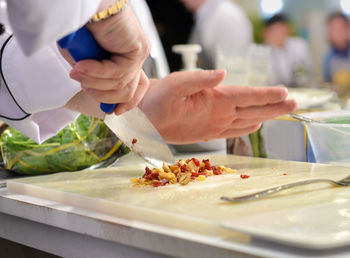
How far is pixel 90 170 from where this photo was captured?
3.95ft

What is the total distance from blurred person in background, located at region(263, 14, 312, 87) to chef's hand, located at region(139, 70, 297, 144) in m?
6.95

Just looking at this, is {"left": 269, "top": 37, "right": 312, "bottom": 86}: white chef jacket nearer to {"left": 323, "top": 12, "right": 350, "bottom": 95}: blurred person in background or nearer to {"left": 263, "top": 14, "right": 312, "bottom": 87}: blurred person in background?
{"left": 263, "top": 14, "right": 312, "bottom": 87}: blurred person in background

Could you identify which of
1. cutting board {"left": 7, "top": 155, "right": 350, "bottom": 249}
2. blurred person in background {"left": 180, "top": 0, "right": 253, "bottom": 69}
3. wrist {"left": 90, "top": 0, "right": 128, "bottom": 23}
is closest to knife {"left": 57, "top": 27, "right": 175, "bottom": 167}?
cutting board {"left": 7, "top": 155, "right": 350, "bottom": 249}

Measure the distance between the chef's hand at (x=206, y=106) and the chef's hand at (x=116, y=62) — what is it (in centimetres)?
24

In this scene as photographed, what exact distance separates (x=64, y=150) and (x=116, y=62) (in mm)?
481

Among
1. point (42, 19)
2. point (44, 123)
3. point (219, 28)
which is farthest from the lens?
point (219, 28)

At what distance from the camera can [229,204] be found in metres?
0.83

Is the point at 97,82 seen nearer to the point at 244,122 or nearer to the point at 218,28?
the point at 244,122

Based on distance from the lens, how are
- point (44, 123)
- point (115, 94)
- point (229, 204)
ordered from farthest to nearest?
point (44, 123) < point (115, 94) < point (229, 204)

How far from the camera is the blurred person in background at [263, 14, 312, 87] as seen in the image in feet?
26.6

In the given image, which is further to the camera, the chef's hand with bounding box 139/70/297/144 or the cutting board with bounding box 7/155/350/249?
the chef's hand with bounding box 139/70/297/144

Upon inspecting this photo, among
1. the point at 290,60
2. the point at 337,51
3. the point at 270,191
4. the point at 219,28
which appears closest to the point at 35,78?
the point at 270,191

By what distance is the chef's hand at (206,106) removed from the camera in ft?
3.67

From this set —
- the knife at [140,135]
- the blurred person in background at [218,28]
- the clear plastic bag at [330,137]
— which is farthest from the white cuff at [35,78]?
the blurred person in background at [218,28]
